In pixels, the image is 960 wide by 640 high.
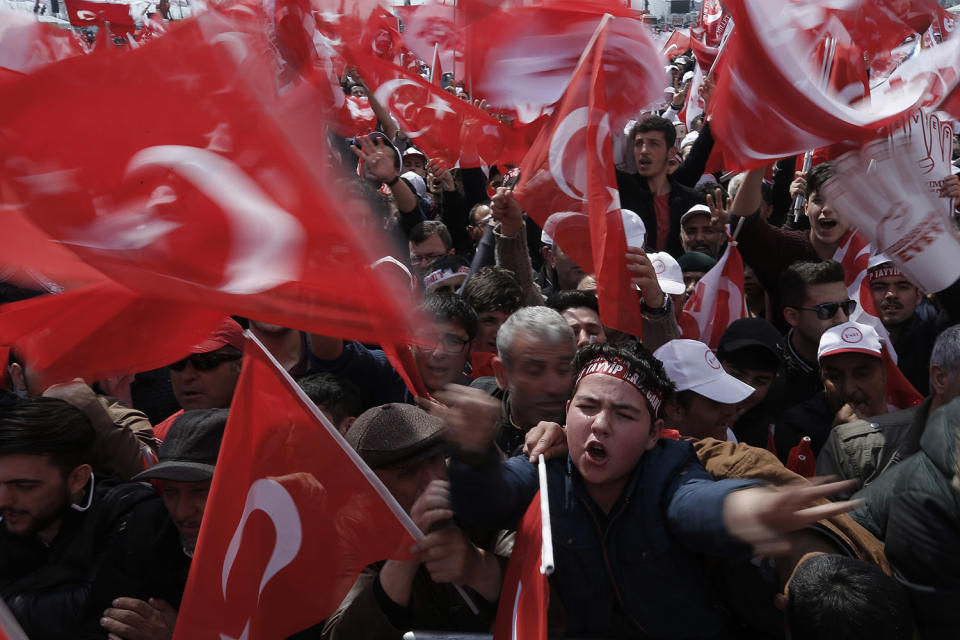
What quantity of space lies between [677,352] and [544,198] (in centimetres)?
82

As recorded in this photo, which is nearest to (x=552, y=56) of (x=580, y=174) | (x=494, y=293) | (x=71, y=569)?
(x=580, y=174)

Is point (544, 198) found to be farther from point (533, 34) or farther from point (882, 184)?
point (882, 184)

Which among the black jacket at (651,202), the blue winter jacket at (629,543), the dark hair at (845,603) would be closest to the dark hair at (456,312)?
the blue winter jacket at (629,543)

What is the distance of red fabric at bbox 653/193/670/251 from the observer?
194 inches

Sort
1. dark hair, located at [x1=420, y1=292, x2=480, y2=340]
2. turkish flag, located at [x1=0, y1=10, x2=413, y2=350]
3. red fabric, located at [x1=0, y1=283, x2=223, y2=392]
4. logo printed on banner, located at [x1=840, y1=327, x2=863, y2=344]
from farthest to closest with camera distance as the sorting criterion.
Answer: dark hair, located at [x1=420, y1=292, x2=480, y2=340] < logo printed on banner, located at [x1=840, y1=327, x2=863, y2=344] < red fabric, located at [x1=0, y1=283, x2=223, y2=392] < turkish flag, located at [x1=0, y1=10, x2=413, y2=350]

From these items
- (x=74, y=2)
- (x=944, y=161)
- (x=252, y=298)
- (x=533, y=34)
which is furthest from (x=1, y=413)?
(x=74, y=2)

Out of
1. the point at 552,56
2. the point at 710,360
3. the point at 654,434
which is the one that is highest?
the point at 552,56

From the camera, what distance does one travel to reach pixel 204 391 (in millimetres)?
3283

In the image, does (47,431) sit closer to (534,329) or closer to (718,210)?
(534,329)

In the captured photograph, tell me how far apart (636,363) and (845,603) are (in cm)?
68

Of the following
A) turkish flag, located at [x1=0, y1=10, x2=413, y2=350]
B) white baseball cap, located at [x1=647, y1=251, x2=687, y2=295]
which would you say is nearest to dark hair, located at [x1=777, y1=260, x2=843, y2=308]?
white baseball cap, located at [x1=647, y1=251, x2=687, y2=295]

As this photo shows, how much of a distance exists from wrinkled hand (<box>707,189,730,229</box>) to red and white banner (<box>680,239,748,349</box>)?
0.36 metres

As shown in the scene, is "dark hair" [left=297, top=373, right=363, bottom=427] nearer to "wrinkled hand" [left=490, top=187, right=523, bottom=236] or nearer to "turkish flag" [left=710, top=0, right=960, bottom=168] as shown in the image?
"wrinkled hand" [left=490, top=187, right=523, bottom=236]

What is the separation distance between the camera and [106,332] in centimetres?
241
